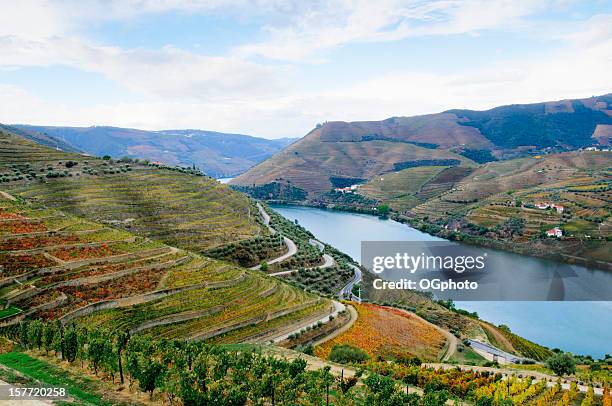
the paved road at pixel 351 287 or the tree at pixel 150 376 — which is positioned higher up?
the tree at pixel 150 376

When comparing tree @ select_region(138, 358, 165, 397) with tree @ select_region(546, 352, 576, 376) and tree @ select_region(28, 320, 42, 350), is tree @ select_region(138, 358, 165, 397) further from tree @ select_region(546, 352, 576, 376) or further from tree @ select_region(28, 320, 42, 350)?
tree @ select_region(546, 352, 576, 376)

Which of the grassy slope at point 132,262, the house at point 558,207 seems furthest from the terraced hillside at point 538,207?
the grassy slope at point 132,262

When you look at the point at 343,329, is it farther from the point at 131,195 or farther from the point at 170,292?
the point at 131,195

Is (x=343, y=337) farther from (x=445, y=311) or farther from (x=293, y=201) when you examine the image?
(x=293, y=201)

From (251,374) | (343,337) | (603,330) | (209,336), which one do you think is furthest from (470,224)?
(251,374)

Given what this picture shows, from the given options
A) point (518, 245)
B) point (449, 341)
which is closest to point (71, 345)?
point (449, 341)

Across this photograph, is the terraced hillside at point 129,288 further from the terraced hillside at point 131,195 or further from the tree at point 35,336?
the terraced hillside at point 131,195
